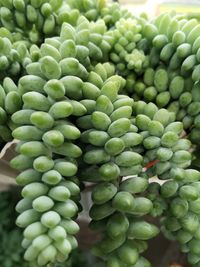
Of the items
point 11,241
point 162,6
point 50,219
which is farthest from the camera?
point 162,6

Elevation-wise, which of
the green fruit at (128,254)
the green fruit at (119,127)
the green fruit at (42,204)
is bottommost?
the green fruit at (128,254)

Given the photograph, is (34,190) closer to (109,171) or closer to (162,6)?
(109,171)

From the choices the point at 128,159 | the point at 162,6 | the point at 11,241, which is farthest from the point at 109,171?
the point at 162,6

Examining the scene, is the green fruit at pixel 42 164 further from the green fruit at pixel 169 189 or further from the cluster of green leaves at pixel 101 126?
the green fruit at pixel 169 189

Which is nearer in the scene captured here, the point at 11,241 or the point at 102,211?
the point at 102,211

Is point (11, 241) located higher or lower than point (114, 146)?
lower

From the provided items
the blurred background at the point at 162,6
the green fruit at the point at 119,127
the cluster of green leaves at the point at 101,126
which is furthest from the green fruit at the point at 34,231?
the blurred background at the point at 162,6

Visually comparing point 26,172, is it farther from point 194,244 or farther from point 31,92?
point 194,244

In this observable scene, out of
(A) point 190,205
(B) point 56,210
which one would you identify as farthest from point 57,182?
(A) point 190,205

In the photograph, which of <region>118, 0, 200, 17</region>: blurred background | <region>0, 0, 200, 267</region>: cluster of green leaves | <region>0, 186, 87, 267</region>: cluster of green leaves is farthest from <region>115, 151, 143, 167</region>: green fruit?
<region>118, 0, 200, 17</region>: blurred background
